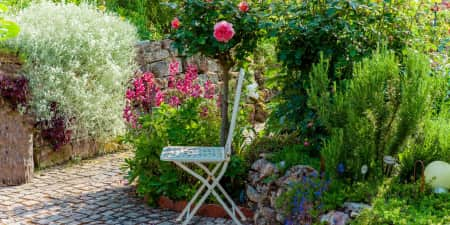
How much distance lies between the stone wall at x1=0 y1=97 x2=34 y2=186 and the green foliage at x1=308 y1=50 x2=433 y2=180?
119 inches

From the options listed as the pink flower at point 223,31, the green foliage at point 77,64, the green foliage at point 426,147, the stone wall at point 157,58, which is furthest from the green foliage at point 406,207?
the stone wall at point 157,58

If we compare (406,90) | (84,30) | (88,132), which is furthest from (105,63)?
(406,90)

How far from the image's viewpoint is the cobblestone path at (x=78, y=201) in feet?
13.0

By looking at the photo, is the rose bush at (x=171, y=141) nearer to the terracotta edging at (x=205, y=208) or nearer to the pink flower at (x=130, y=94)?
the terracotta edging at (x=205, y=208)

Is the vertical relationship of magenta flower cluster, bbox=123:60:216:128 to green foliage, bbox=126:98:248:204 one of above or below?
above

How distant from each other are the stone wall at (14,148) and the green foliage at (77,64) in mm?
289

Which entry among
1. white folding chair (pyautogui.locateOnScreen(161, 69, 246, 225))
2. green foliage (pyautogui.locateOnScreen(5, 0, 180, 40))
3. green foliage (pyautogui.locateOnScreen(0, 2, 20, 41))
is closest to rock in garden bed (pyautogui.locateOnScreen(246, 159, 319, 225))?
white folding chair (pyautogui.locateOnScreen(161, 69, 246, 225))

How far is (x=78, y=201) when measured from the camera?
439 cm

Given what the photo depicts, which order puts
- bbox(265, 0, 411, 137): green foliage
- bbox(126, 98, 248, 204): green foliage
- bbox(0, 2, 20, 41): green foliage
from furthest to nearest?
bbox(126, 98, 248, 204): green foliage, bbox(265, 0, 411, 137): green foliage, bbox(0, 2, 20, 41): green foliage

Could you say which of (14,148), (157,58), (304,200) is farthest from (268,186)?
(157,58)

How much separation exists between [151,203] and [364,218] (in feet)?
6.63

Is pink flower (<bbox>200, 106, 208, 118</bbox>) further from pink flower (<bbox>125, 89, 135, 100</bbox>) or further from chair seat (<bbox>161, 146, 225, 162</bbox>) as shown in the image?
chair seat (<bbox>161, 146, 225, 162</bbox>)

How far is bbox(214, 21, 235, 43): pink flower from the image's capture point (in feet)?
12.6

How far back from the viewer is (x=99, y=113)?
18.8 ft
